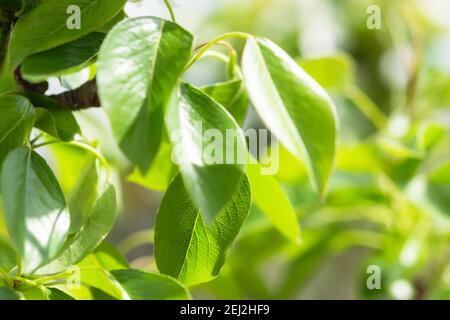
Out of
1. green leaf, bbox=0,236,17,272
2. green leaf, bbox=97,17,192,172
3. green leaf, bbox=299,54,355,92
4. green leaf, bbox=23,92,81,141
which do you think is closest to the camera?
green leaf, bbox=97,17,192,172

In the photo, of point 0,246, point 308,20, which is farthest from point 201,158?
point 308,20

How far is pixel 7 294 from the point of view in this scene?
39cm

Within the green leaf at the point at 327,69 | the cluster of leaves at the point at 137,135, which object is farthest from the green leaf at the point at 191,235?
the green leaf at the point at 327,69

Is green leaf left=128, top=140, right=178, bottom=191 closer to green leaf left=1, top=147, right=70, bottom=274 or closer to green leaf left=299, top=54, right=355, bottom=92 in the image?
green leaf left=1, top=147, right=70, bottom=274

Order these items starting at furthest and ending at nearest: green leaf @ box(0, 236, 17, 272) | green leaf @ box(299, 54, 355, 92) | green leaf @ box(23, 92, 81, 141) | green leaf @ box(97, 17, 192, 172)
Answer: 1. green leaf @ box(299, 54, 355, 92)
2. green leaf @ box(0, 236, 17, 272)
3. green leaf @ box(23, 92, 81, 141)
4. green leaf @ box(97, 17, 192, 172)

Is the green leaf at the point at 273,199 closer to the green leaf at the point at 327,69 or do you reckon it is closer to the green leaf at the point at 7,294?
the green leaf at the point at 7,294

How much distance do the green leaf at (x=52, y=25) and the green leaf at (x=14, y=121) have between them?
0.10ft

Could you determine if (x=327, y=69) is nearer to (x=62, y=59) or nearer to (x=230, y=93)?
(x=230, y=93)

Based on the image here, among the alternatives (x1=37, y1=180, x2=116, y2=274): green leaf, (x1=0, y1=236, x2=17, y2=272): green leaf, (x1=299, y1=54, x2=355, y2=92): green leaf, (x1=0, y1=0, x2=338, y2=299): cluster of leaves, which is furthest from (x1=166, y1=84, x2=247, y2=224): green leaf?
(x1=299, y1=54, x2=355, y2=92): green leaf

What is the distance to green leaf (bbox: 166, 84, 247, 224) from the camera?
34 centimetres

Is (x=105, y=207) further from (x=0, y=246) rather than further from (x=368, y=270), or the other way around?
(x=368, y=270)

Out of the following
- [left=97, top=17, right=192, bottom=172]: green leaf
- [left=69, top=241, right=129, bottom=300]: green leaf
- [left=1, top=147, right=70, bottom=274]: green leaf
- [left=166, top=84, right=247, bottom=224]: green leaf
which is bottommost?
[left=69, top=241, right=129, bottom=300]: green leaf

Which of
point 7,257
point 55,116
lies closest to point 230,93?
point 55,116
